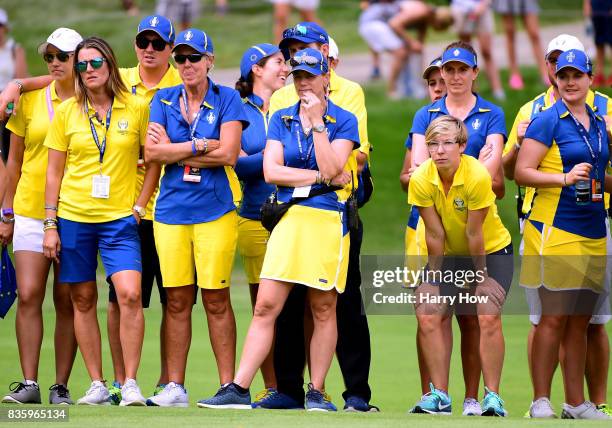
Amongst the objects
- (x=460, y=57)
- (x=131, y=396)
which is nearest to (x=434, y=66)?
(x=460, y=57)

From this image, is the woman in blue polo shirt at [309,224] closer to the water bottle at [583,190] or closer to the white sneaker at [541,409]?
the white sneaker at [541,409]

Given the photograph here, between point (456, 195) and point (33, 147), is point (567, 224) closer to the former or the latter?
point (456, 195)

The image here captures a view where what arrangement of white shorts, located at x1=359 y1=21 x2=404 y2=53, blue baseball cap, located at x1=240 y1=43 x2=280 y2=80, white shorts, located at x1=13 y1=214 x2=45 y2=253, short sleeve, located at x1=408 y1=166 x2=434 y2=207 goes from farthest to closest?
white shorts, located at x1=359 y1=21 x2=404 y2=53
blue baseball cap, located at x1=240 y1=43 x2=280 y2=80
white shorts, located at x1=13 y1=214 x2=45 y2=253
short sleeve, located at x1=408 y1=166 x2=434 y2=207

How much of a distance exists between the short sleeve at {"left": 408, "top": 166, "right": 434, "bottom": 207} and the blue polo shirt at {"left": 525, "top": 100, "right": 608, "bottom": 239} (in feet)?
2.75

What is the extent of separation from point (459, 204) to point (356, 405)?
4.78ft

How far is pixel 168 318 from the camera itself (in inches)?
376

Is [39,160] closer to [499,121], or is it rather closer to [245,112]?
[245,112]

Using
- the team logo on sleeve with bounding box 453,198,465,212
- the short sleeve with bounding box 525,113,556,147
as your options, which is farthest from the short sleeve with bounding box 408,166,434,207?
the short sleeve with bounding box 525,113,556,147

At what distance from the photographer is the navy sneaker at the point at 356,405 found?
9609 mm

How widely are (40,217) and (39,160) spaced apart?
390 millimetres

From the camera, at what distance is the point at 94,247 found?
9.62 meters

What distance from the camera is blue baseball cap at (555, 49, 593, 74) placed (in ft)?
31.4

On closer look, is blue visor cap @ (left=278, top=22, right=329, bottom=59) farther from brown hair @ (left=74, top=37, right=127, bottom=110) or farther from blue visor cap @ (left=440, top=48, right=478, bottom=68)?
brown hair @ (left=74, top=37, right=127, bottom=110)

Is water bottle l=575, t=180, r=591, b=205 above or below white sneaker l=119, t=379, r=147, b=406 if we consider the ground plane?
above
